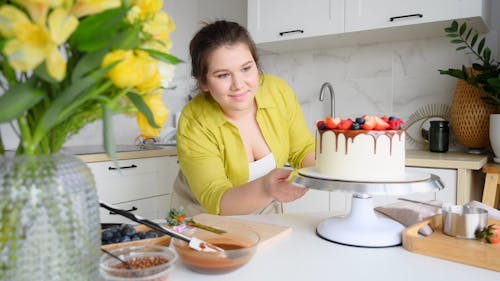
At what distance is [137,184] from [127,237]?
168cm

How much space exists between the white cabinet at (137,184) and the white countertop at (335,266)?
1.54m

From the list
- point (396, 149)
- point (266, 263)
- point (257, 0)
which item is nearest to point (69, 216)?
point (266, 263)

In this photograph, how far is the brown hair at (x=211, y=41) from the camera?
1.40m

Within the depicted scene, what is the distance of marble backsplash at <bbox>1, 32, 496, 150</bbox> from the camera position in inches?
97.7

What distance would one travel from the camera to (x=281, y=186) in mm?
1128

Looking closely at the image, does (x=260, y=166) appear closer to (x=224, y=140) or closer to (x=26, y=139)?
(x=224, y=140)

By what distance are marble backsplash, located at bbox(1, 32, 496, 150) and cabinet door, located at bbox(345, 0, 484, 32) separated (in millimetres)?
391

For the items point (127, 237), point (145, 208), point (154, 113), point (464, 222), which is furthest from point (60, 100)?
point (145, 208)

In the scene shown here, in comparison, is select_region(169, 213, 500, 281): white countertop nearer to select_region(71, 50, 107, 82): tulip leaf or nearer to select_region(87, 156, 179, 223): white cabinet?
select_region(71, 50, 107, 82): tulip leaf

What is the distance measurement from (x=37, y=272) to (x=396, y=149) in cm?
85

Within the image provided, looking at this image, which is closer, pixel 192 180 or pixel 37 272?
pixel 37 272

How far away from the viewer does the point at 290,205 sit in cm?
248

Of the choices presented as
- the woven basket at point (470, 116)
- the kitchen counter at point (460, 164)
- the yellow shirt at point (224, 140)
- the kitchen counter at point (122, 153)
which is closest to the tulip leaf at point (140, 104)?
the yellow shirt at point (224, 140)

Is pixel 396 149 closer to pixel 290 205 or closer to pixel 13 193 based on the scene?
pixel 13 193
